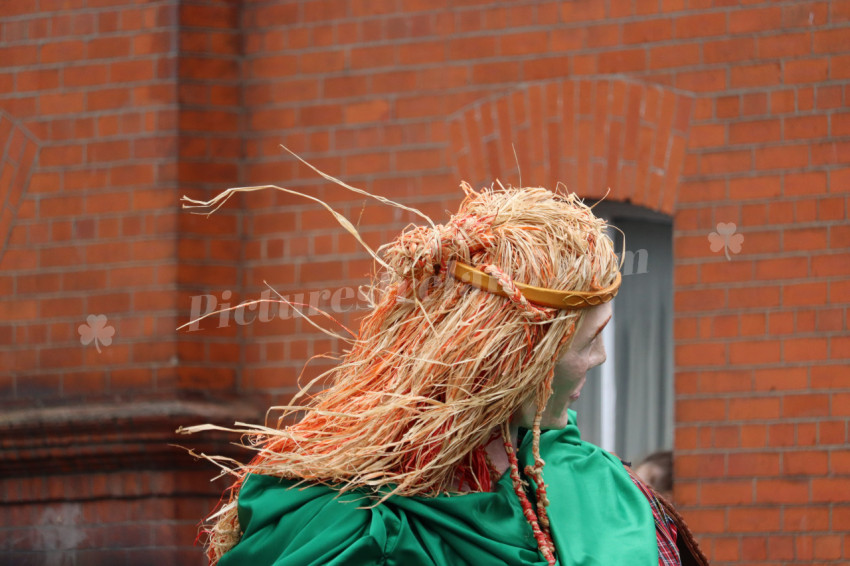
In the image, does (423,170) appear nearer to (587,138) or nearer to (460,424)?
(587,138)

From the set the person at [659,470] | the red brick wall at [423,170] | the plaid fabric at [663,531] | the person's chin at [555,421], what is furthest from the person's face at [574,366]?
the person at [659,470]

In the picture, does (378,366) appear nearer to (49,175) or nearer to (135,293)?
(135,293)

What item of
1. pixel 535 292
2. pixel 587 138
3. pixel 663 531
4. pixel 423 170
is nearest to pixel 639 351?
pixel 587 138

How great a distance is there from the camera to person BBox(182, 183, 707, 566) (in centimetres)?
213

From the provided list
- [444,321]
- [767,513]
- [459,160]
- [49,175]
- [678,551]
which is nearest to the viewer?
[444,321]

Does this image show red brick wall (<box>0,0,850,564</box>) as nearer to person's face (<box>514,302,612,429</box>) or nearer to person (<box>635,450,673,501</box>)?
person (<box>635,450,673,501</box>)

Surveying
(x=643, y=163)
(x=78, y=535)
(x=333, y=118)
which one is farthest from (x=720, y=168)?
(x=78, y=535)

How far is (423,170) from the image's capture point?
5.02 m

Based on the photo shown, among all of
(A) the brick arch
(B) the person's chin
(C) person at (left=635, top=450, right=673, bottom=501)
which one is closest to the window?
(C) person at (left=635, top=450, right=673, bottom=501)

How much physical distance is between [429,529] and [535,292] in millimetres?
430

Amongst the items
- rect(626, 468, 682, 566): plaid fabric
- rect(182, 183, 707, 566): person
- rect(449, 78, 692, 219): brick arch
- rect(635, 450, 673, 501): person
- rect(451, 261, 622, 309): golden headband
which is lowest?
rect(635, 450, 673, 501): person

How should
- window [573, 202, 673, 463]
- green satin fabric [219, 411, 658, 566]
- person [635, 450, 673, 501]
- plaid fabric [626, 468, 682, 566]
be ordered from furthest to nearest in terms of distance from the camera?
window [573, 202, 673, 463], person [635, 450, 673, 501], plaid fabric [626, 468, 682, 566], green satin fabric [219, 411, 658, 566]

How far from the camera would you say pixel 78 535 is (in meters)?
5.20

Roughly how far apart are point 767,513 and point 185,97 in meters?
2.72
